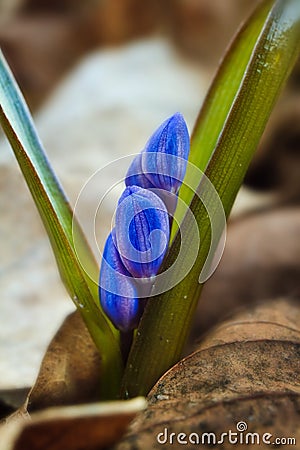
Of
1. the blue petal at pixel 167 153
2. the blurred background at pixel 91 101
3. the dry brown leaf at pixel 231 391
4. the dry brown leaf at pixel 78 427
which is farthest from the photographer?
the blurred background at pixel 91 101

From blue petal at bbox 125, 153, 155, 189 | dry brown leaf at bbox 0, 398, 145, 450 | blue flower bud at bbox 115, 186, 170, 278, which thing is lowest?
dry brown leaf at bbox 0, 398, 145, 450

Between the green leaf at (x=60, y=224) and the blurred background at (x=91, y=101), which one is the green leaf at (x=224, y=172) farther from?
the blurred background at (x=91, y=101)

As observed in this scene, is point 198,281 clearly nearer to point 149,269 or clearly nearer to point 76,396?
point 149,269

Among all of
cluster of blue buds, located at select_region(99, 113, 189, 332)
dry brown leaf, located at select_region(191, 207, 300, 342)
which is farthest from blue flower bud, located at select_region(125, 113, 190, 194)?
dry brown leaf, located at select_region(191, 207, 300, 342)

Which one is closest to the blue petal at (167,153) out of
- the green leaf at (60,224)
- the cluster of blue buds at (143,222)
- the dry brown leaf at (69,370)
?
the cluster of blue buds at (143,222)

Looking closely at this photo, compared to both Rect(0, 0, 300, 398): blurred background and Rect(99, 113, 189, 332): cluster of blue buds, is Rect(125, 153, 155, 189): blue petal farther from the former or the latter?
Rect(0, 0, 300, 398): blurred background

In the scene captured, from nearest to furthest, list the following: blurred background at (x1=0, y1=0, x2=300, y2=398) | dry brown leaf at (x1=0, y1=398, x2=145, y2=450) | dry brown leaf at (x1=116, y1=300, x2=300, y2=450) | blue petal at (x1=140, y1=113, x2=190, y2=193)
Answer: dry brown leaf at (x1=0, y1=398, x2=145, y2=450), dry brown leaf at (x1=116, y1=300, x2=300, y2=450), blue petal at (x1=140, y1=113, x2=190, y2=193), blurred background at (x1=0, y1=0, x2=300, y2=398)

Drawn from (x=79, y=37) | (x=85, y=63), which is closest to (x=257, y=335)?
(x=85, y=63)
